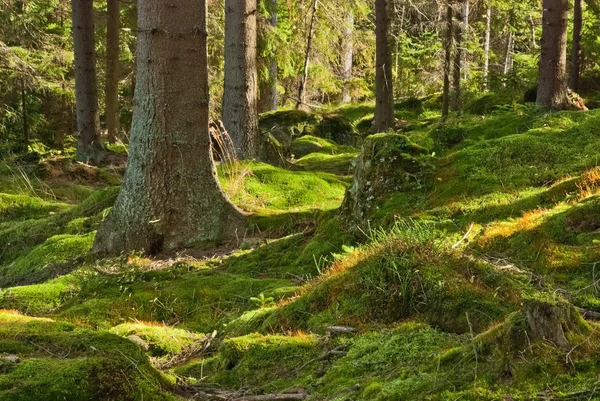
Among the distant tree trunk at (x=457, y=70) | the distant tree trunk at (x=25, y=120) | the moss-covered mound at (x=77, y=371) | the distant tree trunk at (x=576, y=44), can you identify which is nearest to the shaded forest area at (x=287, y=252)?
the moss-covered mound at (x=77, y=371)

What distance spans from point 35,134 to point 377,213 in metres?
21.8

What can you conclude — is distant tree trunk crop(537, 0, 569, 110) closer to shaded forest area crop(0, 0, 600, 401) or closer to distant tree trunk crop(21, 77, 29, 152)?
shaded forest area crop(0, 0, 600, 401)

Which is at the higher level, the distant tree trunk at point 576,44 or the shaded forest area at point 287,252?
the distant tree trunk at point 576,44

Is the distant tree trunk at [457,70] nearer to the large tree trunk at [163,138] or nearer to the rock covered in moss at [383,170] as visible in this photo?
the rock covered in moss at [383,170]

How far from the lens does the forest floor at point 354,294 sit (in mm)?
2785

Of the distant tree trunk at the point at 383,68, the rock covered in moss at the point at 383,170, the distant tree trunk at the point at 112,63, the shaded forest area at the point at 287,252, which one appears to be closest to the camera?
the shaded forest area at the point at 287,252

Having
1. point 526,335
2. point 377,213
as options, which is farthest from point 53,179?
point 526,335

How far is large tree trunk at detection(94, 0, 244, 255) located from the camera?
7.50m

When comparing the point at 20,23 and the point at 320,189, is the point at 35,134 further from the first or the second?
the point at 320,189

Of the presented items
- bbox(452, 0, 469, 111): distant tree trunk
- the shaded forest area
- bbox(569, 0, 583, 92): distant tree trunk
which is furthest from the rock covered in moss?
bbox(569, 0, 583, 92): distant tree trunk

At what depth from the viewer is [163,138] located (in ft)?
24.7

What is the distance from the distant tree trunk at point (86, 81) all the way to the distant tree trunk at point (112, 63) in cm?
360

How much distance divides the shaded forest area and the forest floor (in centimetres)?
2

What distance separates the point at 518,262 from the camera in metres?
4.75
